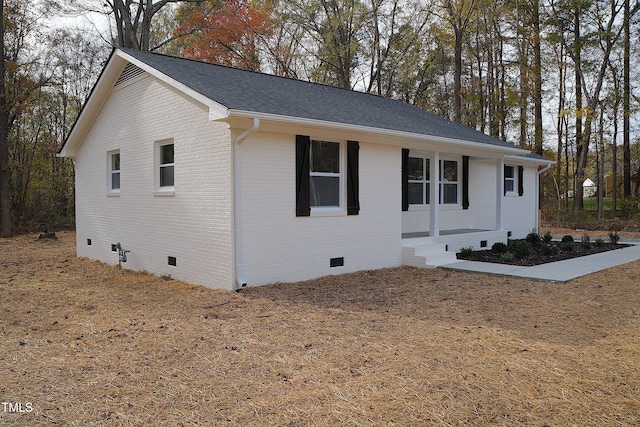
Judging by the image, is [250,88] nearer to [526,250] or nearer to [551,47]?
[526,250]

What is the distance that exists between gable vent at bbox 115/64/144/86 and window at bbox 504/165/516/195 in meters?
11.3

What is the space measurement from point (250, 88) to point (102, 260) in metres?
5.83

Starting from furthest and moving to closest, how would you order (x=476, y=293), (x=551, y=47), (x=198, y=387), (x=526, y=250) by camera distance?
(x=551, y=47) → (x=526, y=250) → (x=476, y=293) → (x=198, y=387)

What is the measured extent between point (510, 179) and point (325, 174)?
9.10 m

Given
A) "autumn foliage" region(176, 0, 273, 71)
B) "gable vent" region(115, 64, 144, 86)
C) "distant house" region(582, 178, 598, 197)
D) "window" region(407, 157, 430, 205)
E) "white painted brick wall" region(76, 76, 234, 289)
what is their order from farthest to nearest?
"distant house" region(582, 178, 598, 197) → "autumn foliage" region(176, 0, 273, 71) → "window" region(407, 157, 430, 205) → "gable vent" region(115, 64, 144, 86) → "white painted brick wall" region(76, 76, 234, 289)

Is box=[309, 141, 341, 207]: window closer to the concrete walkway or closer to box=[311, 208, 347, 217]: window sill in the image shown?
box=[311, 208, 347, 217]: window sill

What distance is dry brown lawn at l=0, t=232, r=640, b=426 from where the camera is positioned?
3.24 meters

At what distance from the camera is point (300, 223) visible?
8156 mm

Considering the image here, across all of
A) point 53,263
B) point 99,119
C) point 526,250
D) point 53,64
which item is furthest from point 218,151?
point 53,64

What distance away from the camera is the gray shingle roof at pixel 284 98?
25.2 ft

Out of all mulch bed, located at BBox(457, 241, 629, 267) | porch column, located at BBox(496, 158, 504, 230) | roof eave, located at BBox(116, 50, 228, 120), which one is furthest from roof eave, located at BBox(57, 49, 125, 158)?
porch column, located at BBox(496, 158, 504, 230)

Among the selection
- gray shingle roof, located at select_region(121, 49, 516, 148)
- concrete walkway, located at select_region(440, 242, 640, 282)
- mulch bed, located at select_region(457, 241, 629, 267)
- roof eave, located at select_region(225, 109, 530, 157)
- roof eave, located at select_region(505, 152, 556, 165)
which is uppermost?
gray shingle roof, located at select_region(121, 49, 516, 148)

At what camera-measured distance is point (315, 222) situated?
27.5 ft

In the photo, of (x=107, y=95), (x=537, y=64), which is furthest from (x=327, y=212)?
(x=537, y=64)
